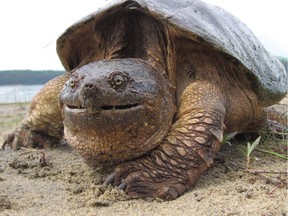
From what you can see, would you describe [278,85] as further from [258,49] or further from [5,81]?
[5,81]

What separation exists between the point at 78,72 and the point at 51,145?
4.75 feet

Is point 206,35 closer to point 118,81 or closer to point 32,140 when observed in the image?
point 118,81

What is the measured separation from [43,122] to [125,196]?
1.55 meters

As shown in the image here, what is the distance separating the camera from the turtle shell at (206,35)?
2.59m

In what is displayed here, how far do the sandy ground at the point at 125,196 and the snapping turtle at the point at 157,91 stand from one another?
107 millimetres

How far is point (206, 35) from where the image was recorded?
8.48ft

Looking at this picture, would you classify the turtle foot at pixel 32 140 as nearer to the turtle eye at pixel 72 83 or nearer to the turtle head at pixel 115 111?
the turtle head at pixel 115 111

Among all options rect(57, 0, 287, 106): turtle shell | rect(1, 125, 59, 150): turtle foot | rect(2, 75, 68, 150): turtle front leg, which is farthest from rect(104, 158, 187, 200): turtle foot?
rect(1, 125, 59, 150): turtle foot

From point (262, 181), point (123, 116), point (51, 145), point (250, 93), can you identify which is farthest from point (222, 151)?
point (51, 145)

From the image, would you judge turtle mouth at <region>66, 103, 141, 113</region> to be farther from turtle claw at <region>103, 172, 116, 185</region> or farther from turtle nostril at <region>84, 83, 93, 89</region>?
turtle claw at <region>103, 172, 116, 185</region>

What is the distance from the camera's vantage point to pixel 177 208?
192cm

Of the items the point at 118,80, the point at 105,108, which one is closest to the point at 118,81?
the point at 118,80

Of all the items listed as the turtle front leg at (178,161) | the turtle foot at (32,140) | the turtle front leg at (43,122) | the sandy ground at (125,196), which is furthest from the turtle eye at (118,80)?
the turtle foot at (32,140)

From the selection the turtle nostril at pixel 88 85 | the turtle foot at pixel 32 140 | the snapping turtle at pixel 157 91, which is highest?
the turtle nostril at pixel 88 85
